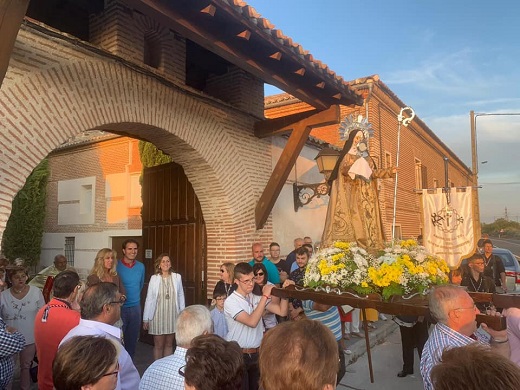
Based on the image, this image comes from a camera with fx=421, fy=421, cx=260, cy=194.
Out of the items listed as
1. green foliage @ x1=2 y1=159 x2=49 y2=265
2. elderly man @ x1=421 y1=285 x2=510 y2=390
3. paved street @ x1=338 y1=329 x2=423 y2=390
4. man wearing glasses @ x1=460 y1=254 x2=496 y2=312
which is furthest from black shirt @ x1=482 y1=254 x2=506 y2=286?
green foliage @ x1=2 y1=159 x2=49 y2=265

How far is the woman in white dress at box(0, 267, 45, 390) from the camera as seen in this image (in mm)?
4582

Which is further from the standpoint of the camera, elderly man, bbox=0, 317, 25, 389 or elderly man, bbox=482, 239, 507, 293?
elderly man, bbox=482, 239, 507, 293

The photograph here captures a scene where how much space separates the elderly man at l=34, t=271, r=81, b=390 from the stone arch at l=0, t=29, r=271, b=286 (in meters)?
1.41

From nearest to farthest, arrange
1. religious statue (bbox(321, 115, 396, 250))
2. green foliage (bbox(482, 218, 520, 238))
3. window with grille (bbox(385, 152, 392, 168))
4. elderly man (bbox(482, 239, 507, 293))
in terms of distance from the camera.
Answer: religious statue (bbox(321, 115, 396, 250)), elderly man (bbox(482, 239, 507, 293)), window with grille (bbox(385, 152, 392, 168)), green foliage (bbox(482, 218, 520, 238))

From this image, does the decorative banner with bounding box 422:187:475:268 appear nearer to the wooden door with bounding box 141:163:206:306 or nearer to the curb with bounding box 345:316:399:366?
the curb with bounding box 345:316:399:366

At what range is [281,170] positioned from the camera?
7.10m

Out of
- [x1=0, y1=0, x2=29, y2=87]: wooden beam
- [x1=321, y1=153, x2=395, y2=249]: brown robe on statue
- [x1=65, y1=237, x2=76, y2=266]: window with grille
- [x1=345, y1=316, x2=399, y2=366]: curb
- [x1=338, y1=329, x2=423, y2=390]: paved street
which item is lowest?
[x1=338, y1=329, x2=423, y2=390]: paved street

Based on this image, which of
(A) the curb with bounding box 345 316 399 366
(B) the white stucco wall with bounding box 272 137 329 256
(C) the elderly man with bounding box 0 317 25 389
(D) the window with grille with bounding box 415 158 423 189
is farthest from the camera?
(D) the window with grille with bounding box 415 158 423 189

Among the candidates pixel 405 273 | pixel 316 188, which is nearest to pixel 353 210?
pixel 405 273

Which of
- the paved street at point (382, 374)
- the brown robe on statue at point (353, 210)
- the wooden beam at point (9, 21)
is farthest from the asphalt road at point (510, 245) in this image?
the wooden beam at point (9, 21)

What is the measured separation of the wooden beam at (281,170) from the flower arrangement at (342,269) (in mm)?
3277

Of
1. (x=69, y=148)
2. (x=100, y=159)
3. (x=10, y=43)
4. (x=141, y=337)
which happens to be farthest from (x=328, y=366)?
(x=69, y=148)

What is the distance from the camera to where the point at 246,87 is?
304 inches

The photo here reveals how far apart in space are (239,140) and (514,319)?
507cm
